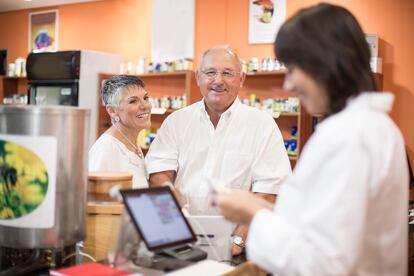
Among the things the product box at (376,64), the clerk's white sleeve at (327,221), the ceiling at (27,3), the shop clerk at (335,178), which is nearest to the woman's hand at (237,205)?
the shop clerk at (335,178)

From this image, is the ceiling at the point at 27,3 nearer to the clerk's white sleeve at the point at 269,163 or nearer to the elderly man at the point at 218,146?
the elderly man at the point at 218,146

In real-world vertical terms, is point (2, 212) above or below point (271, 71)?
below

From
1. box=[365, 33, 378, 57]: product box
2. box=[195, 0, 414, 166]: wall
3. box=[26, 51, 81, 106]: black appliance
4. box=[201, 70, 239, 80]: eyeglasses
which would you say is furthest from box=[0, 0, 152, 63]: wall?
box=[201, 70, 239, 80]: eyeglasses

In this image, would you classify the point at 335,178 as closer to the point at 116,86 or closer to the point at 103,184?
the point at 103,184

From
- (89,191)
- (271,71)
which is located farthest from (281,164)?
(271,71)

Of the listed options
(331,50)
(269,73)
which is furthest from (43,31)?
(331,50)

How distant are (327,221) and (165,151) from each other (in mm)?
1632

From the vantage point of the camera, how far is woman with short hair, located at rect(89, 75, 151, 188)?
248 cm

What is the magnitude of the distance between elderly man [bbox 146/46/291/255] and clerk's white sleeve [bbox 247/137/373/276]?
1.34 metres

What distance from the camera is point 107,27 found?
7.09m

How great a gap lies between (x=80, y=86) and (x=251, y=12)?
2.27m

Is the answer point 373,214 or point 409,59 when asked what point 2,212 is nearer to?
point 373,214

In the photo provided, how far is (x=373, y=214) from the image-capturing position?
119cm

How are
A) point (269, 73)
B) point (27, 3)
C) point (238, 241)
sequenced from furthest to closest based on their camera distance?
1. point (27, 3)
2. point (269, 73)
3. point (238, 241)
